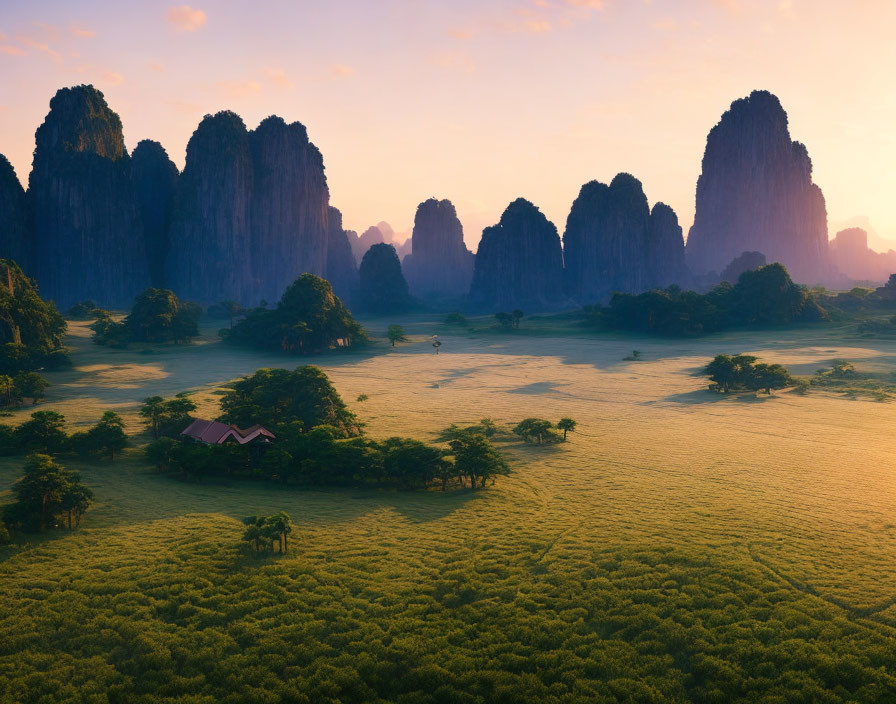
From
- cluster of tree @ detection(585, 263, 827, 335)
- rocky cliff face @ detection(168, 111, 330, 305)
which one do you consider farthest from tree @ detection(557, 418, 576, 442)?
A: rocky cliff face @ detection(168, 111, 330, 305)

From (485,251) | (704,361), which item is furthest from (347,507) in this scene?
(485,251)

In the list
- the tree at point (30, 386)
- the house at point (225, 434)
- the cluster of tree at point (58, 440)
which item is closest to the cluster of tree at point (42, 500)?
the house at point (225, 434)

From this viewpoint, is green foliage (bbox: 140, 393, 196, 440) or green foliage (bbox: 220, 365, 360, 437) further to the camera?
green foliage (bbox: 140, 393, 196, 440)

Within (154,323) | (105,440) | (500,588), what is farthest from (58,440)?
(154,323)

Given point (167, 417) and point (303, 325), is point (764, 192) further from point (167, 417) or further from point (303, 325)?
Result: point (167, 417)

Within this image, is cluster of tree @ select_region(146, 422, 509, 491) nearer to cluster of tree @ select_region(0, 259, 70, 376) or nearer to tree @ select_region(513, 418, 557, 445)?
tree @ select_region(513, 418, 557, 445)

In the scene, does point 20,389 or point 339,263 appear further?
point 339,263
